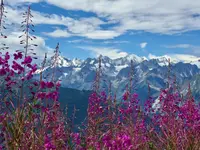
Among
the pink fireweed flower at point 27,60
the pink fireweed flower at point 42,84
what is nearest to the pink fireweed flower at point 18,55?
the pink fireweed flower at point 27,60

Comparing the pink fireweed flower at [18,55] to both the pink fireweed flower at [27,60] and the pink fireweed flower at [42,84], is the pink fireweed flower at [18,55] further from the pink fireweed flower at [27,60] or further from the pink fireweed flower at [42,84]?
the pink fireweed flower at [42,84]

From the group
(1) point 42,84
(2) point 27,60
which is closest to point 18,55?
(2) point 27,60

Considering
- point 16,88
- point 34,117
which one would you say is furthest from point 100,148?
point 16,88

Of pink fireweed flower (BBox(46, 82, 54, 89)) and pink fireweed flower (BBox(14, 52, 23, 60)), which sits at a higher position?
pink fireweed flower (BBox(14, 52, 23, 60))

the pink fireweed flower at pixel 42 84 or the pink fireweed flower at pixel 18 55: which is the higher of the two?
the pink fireweed flower at pixel 18 55

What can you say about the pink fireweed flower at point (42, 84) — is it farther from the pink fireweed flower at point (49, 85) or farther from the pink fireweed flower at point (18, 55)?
the pink fireweed flower at point (18, 55)

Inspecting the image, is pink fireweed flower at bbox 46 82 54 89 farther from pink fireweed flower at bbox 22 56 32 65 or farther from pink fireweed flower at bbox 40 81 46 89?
pink fireweed flower at bbox 22 56 32 65

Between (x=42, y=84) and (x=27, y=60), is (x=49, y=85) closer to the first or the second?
(x=42, y=84)

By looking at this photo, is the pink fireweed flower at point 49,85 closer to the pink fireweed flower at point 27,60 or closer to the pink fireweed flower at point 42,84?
the pink fireweed flower at point 42,84

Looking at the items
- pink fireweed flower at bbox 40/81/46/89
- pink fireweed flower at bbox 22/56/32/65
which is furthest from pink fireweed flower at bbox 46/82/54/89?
pink fireweed flower at bbox 22/56/32/65

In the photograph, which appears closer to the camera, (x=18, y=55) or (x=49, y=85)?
(x=49, y=85)

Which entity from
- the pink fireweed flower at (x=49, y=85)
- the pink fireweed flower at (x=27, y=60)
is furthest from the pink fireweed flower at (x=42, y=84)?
the pink fireweed flower at (x=27, y=60)

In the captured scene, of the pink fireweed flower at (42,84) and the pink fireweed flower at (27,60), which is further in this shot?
the pink fireweed flower at (27,60)

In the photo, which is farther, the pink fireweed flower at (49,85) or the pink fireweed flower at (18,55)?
the pink fireweed flower at (18,55)
